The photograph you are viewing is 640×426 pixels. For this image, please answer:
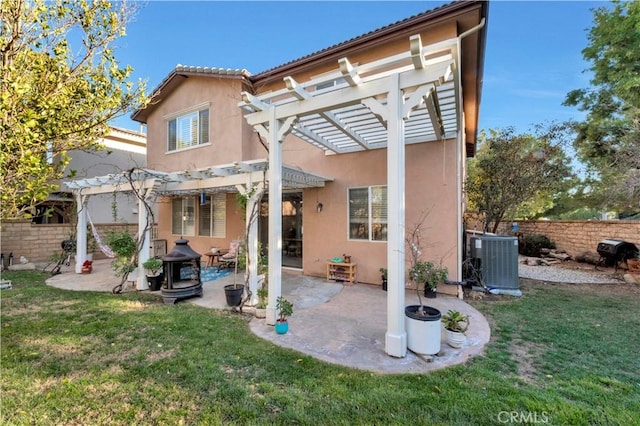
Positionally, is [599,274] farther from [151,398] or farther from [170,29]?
[170,29]

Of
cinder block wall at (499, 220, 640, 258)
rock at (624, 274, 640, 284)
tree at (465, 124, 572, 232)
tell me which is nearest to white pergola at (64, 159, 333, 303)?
tree at (465, 124, 572, 232)

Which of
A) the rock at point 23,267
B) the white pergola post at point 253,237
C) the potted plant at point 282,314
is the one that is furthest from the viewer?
the rock at point 23,267

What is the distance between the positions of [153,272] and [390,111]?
6.64 meters

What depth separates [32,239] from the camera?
427 inches

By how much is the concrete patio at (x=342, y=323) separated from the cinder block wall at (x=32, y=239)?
369cm

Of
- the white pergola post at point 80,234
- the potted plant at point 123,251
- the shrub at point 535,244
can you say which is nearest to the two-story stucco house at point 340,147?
the potted plant at point 123,251

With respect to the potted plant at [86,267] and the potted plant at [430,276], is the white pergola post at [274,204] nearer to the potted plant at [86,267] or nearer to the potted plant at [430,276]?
the potted plant at [430,276]

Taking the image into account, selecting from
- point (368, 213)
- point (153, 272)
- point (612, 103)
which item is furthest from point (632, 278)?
point (153, 272)

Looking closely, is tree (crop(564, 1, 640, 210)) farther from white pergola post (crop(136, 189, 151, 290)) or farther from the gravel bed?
white pergola post (crop(136, 189, 151, 290))

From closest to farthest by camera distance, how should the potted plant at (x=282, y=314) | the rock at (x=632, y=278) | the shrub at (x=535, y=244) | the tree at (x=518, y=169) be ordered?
the potted plant at (x=282, y=314), the rock at (x=632, y=278), the tree at (x=518, y=169), the shrub at (x=535, y=244)

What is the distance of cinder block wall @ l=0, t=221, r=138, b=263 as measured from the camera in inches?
402

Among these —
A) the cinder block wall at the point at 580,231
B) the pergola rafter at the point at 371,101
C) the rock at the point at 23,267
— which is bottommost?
the rock at the point at 23,267

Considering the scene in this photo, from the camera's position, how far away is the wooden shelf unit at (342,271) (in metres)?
7.82

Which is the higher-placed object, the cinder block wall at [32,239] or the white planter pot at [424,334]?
the cinder block wall at [32,239]
